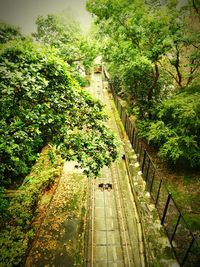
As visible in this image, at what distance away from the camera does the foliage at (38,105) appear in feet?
17.3

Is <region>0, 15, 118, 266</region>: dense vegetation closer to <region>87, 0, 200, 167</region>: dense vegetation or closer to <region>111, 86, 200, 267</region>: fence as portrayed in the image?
<region>111, 86, 200, 267</region>: fence

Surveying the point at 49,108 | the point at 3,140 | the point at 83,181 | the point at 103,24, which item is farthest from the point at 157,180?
the point at 103,24

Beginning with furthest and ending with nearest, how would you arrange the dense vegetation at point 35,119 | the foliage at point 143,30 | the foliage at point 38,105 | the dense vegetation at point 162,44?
the foliage at point 143,30 → the dense vegetation at point 162,44 → the dense vegetation at point 35,119 → the foliage at point 38,105

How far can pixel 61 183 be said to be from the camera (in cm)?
1270

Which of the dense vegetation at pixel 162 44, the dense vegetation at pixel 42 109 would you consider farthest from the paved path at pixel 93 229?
the dense vegetation at pixel 42 109

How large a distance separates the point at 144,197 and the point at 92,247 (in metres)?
3.46

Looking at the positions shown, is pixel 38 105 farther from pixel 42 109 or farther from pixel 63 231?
pixel 63 231

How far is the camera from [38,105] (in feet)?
18.9

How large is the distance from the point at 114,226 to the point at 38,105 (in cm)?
698

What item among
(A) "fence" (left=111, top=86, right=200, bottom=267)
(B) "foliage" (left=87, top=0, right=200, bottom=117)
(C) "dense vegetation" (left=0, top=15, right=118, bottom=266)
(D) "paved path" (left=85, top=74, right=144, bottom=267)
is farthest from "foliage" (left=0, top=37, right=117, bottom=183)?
(B) "foliage" (left=87, top=0, right=200, bottom=117)

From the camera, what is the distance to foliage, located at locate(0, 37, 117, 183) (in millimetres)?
5266

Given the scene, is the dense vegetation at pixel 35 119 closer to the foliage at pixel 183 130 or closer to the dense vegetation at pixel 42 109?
the dense vegetation at pixel 42 109

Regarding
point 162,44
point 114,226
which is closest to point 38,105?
point 114,226

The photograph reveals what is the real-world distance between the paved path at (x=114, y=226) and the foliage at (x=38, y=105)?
1321 millimetres
